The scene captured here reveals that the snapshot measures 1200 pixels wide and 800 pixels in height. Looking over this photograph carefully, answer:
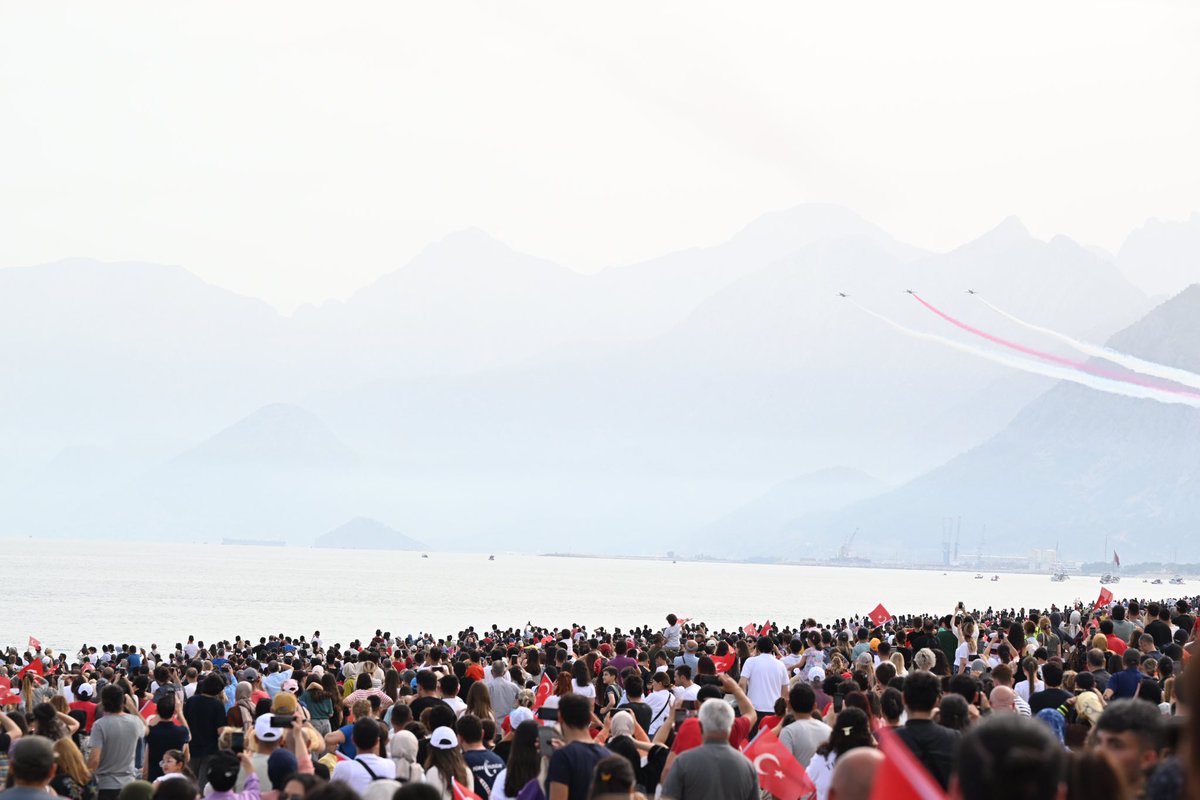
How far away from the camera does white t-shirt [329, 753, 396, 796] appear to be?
7778 millimetres

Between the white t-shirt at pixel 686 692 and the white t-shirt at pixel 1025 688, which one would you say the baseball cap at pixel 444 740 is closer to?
the white t-shirt at pixel 686 692

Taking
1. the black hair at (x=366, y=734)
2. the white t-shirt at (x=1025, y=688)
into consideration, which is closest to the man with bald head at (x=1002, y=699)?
the white t-shirt at (x=1025, y=688)

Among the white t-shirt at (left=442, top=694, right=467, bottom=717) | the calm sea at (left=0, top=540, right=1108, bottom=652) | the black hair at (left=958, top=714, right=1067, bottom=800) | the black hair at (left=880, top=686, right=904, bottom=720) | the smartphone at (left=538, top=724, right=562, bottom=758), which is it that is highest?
the black hair at (left=958, top=714, right=1067, bottom=800)

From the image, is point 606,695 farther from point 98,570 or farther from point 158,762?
point 98,570

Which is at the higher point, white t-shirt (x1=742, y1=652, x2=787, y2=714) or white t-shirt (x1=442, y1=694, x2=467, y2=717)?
white t-shirt (x1=742, y1=652, x2=787, y2=714)

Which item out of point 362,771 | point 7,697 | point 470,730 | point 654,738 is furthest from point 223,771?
point 7,697

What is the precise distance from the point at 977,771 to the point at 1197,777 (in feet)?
1.62

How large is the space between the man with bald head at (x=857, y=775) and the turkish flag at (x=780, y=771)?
4462 mm

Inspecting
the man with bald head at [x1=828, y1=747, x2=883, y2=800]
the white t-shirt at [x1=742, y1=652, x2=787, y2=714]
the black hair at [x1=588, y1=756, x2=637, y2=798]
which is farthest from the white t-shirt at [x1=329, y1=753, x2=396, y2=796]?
the white t-shirt at [x1=742, y1=652, x2=787, y2=714]

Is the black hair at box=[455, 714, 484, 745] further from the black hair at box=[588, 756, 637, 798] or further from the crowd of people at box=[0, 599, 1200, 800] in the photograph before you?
the black hair at box=[588, 756, 637, 798]

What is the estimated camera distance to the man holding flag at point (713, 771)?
7.36 metres

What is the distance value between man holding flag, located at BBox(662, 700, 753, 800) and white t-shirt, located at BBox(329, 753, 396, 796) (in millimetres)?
1583

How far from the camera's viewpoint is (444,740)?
8.34 meters

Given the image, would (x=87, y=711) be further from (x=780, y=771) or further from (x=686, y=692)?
(x=780, y=771)
